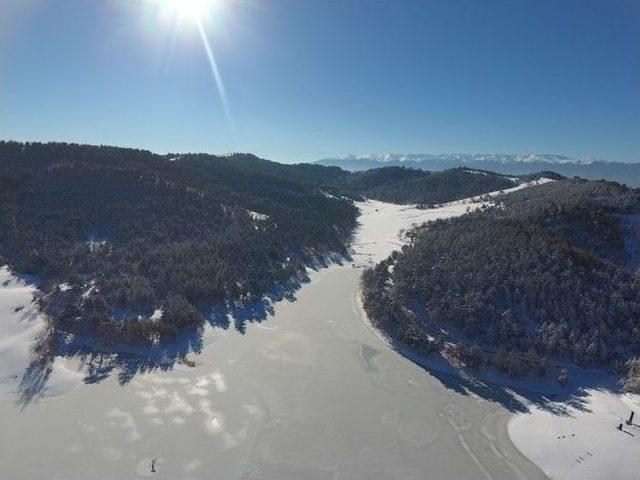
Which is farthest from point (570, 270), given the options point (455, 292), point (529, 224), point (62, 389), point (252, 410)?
point (62, 389)

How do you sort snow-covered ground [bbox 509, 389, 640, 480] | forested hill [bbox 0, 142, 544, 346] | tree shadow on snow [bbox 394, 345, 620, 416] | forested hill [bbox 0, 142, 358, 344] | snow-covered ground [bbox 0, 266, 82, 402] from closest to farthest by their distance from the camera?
snow-covered ground [bbox 509, 389, 640, 480], snow-covered ground [bbox 0, 266, 82, 402], tree shadow on snow [bbox 394, 345, 620, 416], forested hill [bbox 0, 142, 544, 346], forested hill [bbox 0, 142, 358, 344]

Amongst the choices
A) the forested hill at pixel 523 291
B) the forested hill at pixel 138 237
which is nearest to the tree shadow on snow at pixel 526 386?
the forested hill at pixel 523 291

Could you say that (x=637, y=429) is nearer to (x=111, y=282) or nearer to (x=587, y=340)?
(x=587, y=340)

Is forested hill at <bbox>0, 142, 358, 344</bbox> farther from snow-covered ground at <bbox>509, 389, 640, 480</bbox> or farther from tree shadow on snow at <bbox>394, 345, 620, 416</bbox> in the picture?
snow-covered ground at <bbox>509, 389, 640, 480</bbox>

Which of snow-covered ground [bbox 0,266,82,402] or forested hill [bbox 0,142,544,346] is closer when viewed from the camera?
snow-covered ground [bbox 0,266,82,402]

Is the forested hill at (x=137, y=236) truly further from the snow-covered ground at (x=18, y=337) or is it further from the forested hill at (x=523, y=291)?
the forested hill at (x=523, y=291)

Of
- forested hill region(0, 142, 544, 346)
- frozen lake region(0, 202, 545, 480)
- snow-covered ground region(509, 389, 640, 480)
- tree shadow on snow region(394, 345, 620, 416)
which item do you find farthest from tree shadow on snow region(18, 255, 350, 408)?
snow-covered ground region(509, 389, 640, 480)

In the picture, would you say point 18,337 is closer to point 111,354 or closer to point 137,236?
point 111,354
